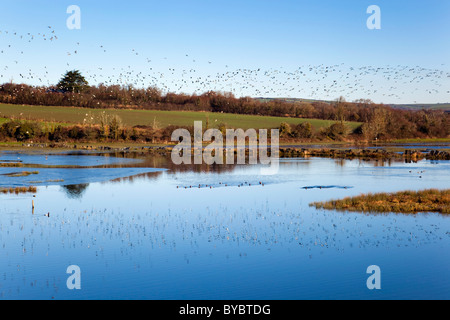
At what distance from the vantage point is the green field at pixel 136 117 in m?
107

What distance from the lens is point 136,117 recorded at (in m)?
120

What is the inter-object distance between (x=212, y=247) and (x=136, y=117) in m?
102

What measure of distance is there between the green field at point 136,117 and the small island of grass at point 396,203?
254ft

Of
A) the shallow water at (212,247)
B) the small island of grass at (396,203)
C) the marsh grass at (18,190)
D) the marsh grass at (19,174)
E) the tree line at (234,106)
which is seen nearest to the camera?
the shallow water at (212,247)

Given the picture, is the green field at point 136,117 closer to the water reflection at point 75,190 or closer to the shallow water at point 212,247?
the water reflection at point 75,190

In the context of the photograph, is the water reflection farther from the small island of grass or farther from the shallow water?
the small island of grass

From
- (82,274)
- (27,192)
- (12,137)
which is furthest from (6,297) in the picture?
(12,137)

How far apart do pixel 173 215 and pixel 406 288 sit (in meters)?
14.1

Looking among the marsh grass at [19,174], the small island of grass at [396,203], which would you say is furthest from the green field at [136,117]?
the small island of grass at [396,203]

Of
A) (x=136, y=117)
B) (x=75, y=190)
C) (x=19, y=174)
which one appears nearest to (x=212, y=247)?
(x=75, y=190)

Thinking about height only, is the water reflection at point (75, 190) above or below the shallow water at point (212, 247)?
above

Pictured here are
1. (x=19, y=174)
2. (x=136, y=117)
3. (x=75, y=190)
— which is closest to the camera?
(x=75, y=190)

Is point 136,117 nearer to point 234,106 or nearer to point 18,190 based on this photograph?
point 234,106
